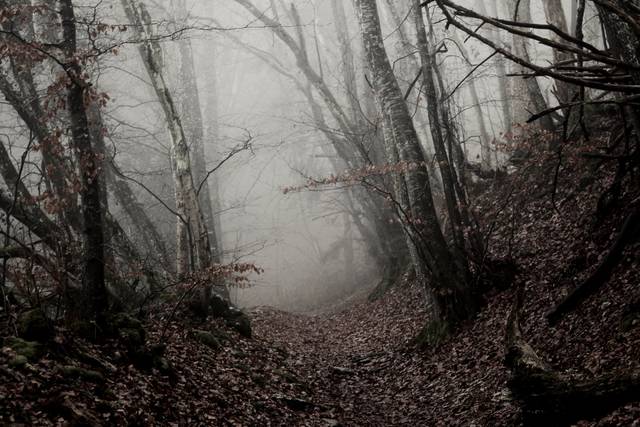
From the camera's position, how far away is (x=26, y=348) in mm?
5633

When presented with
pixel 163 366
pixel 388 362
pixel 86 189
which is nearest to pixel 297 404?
pixel 163 366

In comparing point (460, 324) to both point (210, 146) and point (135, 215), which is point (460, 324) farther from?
point (210, 146)

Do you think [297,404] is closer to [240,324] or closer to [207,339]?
[207,339]

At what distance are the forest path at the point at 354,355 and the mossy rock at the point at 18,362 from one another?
3.61 meters

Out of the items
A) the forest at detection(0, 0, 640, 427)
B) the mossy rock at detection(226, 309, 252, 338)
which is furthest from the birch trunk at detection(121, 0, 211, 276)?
the mossy rock at detection(226, 309, 252, 338)

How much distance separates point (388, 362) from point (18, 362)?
635cm

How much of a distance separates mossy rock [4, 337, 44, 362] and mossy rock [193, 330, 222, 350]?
3753 mm

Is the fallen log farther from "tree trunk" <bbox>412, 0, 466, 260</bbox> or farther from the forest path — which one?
"tree trunk" <bbox>412, 0, 466, 260</bbox>

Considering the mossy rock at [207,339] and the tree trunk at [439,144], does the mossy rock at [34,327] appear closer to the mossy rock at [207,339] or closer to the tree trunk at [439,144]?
the mossy rock at [207,339]

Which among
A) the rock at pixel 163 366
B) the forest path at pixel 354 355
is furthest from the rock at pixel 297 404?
the rock at pixel 163 366

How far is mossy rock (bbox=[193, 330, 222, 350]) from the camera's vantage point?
939cm

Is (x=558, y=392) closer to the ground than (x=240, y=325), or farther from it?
closer to the ground

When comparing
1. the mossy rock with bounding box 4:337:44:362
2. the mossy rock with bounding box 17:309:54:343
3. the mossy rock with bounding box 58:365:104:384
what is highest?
the mossy rock with bounding box 17:309:54:343

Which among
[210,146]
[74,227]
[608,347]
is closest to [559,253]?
[608,347]
